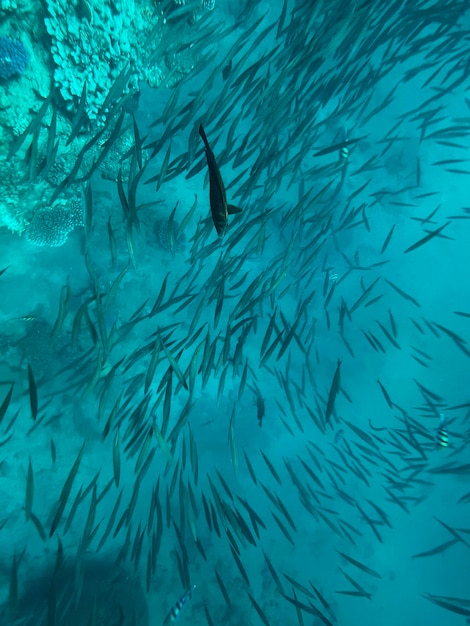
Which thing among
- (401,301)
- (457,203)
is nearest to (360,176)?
(457,203)

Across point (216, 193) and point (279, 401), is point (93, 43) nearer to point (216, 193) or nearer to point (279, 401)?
point (216, 193)

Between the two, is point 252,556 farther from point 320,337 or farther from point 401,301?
point 401,301

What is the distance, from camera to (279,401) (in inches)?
441

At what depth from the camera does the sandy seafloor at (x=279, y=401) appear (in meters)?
7.83

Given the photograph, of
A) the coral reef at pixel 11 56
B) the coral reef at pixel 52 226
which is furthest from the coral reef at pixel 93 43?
the coral reef at pixel 52 226

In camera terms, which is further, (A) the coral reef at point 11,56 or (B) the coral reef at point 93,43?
(B) the coral reef at point 93,43

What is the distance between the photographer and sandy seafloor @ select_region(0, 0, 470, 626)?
7.83 metres

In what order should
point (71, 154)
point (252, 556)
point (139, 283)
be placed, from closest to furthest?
point (71, 154)
point (139, 283)
point (252, 556)

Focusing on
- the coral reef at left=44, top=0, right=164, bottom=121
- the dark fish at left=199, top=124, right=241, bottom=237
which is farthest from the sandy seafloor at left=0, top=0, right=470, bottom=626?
the dark fish at left=199, top=124, right=241, bottom=237

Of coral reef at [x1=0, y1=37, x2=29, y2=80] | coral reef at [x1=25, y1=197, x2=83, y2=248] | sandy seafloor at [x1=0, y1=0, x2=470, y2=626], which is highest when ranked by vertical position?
coral reef at [x1=0, y1=37, x2=29, y2=80]

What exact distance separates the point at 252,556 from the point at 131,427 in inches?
326

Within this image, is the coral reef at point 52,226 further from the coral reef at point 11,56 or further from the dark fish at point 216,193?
the dark fish at point 216,193

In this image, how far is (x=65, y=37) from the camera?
6891 millimetres

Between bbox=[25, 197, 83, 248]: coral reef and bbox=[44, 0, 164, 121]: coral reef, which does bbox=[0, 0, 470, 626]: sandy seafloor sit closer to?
bbox=[25, 197, 83, 248]: coral reef
